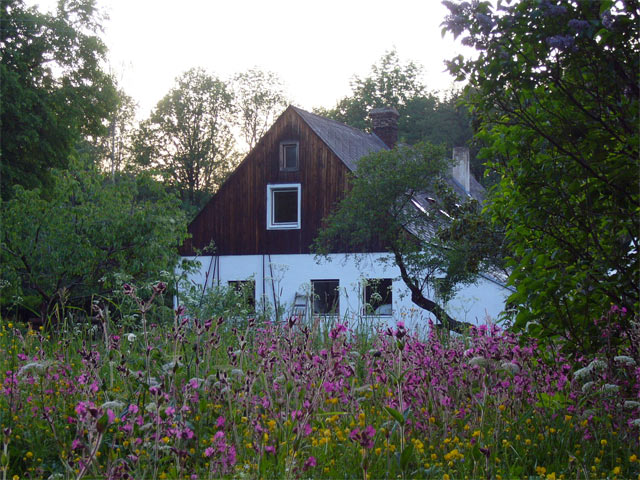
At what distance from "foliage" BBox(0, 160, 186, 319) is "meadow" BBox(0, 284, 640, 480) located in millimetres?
10035

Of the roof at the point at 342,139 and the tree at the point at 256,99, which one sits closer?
the roof at the point at 342,139

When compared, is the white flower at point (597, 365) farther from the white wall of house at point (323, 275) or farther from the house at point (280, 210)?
the house at point (280, 210)

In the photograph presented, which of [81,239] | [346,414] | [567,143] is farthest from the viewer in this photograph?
[81,239]

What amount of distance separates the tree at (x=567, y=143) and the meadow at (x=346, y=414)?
25cm

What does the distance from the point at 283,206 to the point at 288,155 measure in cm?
185

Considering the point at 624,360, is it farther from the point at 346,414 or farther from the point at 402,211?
the point at 402,211

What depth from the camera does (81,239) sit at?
49.3ft

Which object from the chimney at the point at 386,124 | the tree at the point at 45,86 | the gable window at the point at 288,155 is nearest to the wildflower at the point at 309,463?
the tree at the point at 45,86

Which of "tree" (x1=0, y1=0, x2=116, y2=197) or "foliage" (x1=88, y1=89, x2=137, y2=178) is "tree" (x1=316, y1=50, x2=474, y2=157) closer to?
"foliage" (x1=88, y1=89, x2=137, y2=178)

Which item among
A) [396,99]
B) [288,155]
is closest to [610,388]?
[288,155]

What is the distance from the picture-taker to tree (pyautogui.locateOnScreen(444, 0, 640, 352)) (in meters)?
4.82

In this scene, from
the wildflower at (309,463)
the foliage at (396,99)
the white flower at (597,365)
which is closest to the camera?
the wildflower at (309,463)

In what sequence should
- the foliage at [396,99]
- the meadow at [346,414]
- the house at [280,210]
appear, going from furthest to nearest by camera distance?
1. the foliage at [396,99]
2. the house at [280,210]
3. the meadow at [346,414]

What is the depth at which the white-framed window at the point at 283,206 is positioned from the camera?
27.0 metres
